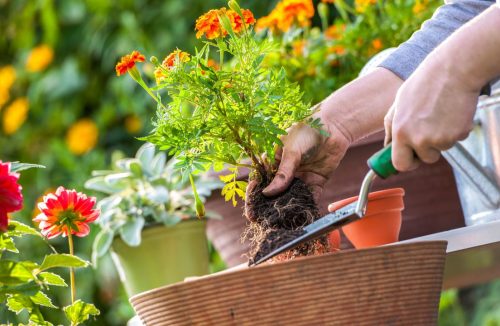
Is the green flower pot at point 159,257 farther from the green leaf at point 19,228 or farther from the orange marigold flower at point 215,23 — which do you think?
the orange marigold flower at point 215,23

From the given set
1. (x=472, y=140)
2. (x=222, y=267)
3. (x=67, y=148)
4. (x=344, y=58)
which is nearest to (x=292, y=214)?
(x=472, y=140)

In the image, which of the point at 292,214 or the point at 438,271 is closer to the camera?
the point at 438,271

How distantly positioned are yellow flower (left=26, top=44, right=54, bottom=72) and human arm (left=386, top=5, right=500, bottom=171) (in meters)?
2.73

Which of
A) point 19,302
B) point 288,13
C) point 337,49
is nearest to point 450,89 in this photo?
point 19,302

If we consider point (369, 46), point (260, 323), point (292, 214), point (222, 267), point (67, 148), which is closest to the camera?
point (260, 323)

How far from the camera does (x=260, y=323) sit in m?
0.96

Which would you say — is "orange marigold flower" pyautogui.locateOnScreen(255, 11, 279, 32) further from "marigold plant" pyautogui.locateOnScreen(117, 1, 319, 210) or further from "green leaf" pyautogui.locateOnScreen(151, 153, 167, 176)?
"marigold plant" pyautogui.locateOnScreen(117, 1, 319, 210)

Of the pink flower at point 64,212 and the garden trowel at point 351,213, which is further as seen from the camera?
the pink flower at point 64,212

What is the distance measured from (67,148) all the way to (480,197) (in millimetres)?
2293

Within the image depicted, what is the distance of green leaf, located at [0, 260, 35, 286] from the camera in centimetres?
117

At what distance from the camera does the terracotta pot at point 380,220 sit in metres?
1.33

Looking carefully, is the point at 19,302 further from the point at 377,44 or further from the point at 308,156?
the point at 377,44

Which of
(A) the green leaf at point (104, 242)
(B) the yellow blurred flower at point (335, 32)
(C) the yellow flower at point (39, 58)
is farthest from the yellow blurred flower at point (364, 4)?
(C) the yellow flower at point (39, 58)

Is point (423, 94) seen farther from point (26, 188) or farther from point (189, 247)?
point (26, 188)
